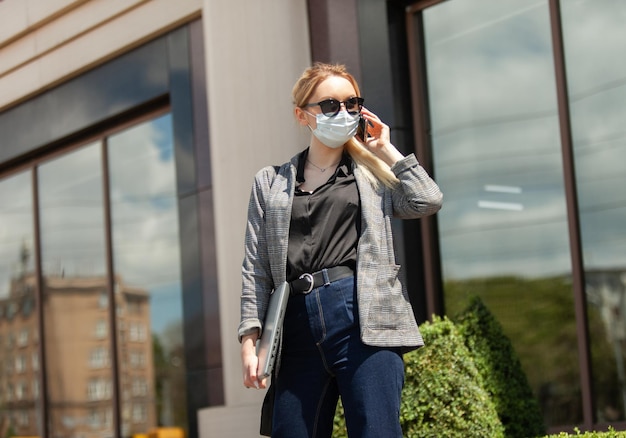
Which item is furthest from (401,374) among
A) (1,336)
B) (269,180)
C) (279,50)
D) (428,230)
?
(1,336)

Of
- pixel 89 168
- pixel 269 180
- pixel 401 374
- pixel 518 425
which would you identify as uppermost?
pixel 89 168

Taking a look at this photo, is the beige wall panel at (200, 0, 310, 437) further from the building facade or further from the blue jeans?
the blue jeans

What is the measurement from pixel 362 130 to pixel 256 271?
645 millimetres

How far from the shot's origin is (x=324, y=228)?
377 cm

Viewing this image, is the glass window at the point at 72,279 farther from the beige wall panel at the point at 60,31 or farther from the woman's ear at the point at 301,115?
the woman's ear at the point at 301,115

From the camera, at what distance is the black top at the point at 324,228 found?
3.73 meters

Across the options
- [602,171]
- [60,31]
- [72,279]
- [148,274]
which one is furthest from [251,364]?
[72,279]

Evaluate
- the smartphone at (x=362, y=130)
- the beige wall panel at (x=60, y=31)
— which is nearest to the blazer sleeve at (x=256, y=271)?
the smartphone at (x=362, y=130)

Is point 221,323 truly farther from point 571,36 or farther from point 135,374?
point 571,36

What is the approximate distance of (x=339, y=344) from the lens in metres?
3.61

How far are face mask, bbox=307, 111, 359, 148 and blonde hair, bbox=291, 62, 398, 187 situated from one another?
8cm

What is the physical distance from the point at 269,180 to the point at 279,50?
13.8 ft

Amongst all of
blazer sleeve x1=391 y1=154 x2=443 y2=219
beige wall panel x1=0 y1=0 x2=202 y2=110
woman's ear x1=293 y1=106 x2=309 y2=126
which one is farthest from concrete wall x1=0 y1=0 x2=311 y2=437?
blazer sleeve x1=391 y1=154 x2=443 y2=219

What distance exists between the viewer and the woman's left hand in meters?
3.93
